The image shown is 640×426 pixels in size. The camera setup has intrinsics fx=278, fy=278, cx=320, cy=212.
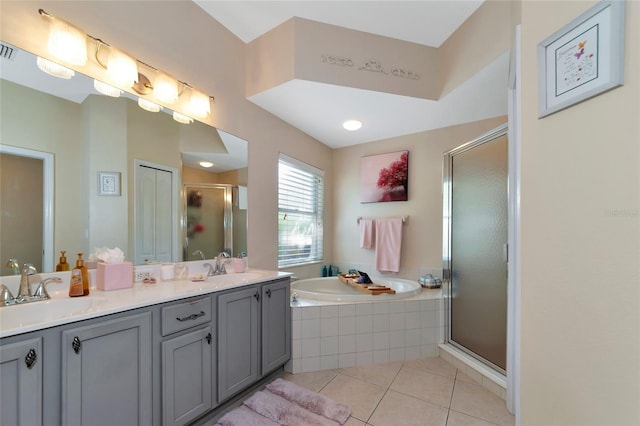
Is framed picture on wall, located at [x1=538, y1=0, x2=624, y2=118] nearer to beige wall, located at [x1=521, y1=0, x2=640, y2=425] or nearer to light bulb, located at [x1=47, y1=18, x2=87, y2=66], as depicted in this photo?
beige wall, located at [x1=521, y1=0, x2=640, y2=425]

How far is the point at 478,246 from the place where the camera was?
7.39 feet

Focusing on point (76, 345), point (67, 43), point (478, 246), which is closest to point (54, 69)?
point (67, 43)

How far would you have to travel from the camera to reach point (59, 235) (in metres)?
1.40

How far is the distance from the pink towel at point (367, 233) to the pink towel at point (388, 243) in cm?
9

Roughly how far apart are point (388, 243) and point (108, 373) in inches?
108

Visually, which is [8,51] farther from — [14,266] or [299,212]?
[299,212]

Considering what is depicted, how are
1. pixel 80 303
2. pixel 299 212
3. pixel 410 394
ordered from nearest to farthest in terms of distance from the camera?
pixel 80 303 < pixel 410 394 < pixel 299 212

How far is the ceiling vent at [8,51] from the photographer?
1.20 meters

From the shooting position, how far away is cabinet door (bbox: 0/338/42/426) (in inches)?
34.6

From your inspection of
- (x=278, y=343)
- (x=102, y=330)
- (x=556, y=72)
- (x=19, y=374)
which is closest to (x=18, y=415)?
(x=19, y=374)

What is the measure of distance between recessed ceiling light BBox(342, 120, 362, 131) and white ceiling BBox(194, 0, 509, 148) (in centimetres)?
7

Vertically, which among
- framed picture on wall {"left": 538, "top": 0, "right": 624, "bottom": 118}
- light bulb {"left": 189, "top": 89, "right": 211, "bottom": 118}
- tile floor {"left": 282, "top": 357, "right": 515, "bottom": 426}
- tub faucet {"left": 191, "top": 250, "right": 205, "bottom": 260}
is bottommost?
tile floor {"left": 282, "top": 357, "right": 515, "bottom": 426}

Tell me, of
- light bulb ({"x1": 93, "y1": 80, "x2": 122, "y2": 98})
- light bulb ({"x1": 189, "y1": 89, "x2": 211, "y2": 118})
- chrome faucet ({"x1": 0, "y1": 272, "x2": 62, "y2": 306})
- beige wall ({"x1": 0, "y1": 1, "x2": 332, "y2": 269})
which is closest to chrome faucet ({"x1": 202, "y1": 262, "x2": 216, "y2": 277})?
beige wall ({"x1": 0, "y1": 1, "x2": 332, "y2": 269})

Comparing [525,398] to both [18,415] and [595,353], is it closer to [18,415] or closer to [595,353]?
[595,353]
